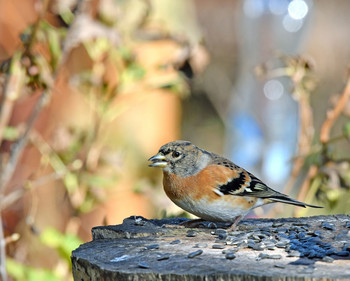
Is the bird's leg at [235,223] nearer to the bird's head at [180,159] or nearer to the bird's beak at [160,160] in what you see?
the bird's head at [180,159]

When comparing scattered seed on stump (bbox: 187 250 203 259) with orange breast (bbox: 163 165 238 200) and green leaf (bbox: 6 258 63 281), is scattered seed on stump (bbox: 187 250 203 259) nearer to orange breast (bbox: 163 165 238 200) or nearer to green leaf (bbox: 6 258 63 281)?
orange breast (bbox: 163 165 238 200)

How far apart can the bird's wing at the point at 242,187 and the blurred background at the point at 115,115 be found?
0.51m

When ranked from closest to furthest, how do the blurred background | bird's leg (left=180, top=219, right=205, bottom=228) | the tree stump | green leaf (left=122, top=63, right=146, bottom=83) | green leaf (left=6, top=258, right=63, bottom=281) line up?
the tree stump < bird's leg (left=180, top=219, right=205, bottom=228) < green leaf (left=6, top=258, right=63, bottom=281) < the blurred background < green leaf (left=122, top=63, right=146, bottom=83)

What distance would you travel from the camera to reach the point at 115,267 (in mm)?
2109

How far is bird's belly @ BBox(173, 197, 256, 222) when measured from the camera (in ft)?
9.48

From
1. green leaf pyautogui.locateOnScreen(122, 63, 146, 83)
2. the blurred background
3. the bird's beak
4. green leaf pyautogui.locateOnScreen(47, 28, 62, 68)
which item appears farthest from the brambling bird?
green leaf pyautogui.locateOnScreen(47, 28, 62, 68)

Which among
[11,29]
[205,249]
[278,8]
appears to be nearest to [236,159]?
[278,8]

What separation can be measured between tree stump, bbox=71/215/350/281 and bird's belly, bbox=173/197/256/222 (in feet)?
0.22

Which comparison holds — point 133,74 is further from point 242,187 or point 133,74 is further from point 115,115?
point 242,187

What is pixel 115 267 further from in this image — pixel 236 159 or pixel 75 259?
pixel 236 159

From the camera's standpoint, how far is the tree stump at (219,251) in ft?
6.61

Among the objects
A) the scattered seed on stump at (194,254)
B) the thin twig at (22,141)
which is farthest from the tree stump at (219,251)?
the thin twig at (22,141)

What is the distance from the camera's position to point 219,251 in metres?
2.33

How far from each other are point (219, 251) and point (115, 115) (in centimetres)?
148
